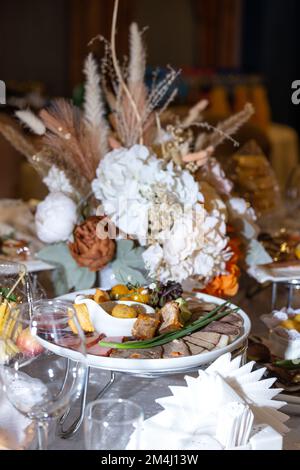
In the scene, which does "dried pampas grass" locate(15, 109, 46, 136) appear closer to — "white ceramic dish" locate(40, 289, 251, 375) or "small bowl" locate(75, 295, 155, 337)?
"small bowl" locate(75, 295, 155, 337)

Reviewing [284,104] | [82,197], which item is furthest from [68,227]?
[284,104]

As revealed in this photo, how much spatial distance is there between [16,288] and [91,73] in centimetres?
52

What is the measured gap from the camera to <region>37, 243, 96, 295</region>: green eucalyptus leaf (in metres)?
1.32

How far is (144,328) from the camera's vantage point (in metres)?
0.97

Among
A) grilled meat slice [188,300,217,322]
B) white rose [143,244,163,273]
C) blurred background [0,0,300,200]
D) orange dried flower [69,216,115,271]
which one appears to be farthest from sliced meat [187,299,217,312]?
blurred background [0,0,300,200]

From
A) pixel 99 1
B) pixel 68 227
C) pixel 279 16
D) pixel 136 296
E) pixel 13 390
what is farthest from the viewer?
pixel 279 16

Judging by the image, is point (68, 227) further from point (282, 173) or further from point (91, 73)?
point (282, 173)

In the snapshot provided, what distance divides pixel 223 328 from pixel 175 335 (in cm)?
9

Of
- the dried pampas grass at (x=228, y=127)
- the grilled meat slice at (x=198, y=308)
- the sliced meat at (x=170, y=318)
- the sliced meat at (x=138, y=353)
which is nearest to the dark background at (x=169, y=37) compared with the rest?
the dried pampas grass at (x=228, y=127)

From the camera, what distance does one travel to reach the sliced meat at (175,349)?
918 millimetres

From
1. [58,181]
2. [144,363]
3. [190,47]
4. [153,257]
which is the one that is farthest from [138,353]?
[190,47]

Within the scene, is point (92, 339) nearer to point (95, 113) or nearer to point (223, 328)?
point (223, 328)

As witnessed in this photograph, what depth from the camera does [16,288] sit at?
110 centimetres

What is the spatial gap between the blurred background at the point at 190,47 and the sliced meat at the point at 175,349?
3.36 metres
